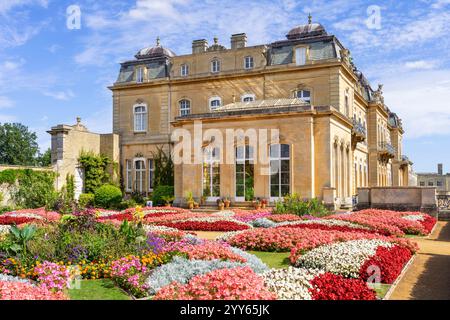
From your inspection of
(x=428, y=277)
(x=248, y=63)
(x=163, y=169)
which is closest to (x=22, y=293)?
(x=428, y=277)

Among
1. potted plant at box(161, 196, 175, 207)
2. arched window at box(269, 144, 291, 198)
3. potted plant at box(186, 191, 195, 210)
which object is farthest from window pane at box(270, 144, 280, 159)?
potted plant at box(161, 196, 175, 207)

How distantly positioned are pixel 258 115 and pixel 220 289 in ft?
55.6

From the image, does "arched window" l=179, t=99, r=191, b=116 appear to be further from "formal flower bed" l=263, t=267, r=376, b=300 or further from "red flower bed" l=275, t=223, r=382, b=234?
"formal flower bed" l=263, t=267, r=376, b=300

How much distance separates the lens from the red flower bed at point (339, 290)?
585 cm

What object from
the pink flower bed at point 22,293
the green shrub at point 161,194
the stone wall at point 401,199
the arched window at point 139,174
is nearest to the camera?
the pink flower bed at point 22,293

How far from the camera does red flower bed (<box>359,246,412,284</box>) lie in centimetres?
737

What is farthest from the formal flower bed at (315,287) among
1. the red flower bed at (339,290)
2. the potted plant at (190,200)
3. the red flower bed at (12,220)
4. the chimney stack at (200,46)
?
the chimney stack at (200,46)

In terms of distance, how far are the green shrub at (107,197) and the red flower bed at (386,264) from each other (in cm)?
2136

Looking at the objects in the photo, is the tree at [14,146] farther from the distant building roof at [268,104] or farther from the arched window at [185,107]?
the distant building roof at [268,104]

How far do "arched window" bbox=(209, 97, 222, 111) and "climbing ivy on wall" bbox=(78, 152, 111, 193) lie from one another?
26.6 feet

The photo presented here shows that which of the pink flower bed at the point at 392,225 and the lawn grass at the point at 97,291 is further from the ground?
the pink flower bed at the point at 392,225

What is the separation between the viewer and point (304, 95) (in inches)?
1078
